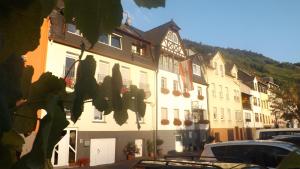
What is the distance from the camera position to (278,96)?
46.7 metres

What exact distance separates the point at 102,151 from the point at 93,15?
23.6 metres

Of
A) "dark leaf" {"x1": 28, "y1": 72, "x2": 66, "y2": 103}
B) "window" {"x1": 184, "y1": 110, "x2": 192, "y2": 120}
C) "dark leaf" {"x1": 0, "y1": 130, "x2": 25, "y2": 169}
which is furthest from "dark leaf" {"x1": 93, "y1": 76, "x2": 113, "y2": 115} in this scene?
"window" {"x1": 184, "y1": 110, "x2": 192, "y2": 120}

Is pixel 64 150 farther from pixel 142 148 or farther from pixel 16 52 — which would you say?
pixel 16 52

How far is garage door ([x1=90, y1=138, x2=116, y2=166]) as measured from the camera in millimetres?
22708

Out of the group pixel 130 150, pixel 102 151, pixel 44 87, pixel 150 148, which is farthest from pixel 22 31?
pixel 150 148

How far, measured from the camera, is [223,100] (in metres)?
43.9

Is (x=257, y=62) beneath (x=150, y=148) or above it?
above

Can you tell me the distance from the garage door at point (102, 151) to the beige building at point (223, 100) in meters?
18.5

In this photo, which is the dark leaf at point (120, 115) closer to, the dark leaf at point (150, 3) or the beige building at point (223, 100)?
→ the dark leaf at point (150, 3)

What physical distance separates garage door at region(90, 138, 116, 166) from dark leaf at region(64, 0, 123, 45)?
22.7 m

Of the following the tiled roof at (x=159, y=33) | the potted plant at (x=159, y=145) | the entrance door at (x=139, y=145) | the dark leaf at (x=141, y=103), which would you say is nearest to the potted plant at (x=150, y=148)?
the entrance door at (x=139, y=145)

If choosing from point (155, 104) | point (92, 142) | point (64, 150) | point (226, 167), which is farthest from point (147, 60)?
point (226, 167)

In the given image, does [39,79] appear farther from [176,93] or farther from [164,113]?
[176,93]

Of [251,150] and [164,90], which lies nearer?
[251,150]
